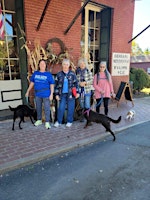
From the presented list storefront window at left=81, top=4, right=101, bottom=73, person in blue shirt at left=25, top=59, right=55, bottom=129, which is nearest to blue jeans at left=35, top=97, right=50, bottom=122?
person in blue shirt at left=25, top=59, right=55, bottom=129

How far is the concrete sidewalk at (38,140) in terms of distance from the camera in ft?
10.3

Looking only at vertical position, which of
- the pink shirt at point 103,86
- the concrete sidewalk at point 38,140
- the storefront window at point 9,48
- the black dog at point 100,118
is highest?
the storefront window at point 9,48

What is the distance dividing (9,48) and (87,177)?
4321mm

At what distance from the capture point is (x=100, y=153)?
3492 mm

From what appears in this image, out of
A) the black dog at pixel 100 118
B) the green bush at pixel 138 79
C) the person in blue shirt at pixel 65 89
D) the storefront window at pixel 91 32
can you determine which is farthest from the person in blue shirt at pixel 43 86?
the green bush at pixel 138 79

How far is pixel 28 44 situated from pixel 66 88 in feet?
5.81

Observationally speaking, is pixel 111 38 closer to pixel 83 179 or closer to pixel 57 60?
pixel 57 60

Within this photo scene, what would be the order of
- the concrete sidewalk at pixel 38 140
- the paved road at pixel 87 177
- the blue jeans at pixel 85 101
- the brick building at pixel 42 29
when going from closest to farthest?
the paved road at pixel 87 177
the concrete sidewalk at pixel 38 140
the blue jeans at pixel 85 101
the brick building at pixel 42 29

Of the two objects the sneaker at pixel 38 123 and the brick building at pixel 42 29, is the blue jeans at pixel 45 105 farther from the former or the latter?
the brick building at pixel 42 29

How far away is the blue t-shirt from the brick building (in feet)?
3.13

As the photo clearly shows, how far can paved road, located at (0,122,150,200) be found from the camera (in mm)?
2365

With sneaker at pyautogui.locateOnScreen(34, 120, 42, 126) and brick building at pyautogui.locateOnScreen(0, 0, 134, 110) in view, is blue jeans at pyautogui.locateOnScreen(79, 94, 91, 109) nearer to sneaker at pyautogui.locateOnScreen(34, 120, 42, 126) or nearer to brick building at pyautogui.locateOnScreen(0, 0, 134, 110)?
sneaker at pyautogui.locateOnScreen(34, 120, 42, 126)

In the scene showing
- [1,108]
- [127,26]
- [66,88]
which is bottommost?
[1,108]

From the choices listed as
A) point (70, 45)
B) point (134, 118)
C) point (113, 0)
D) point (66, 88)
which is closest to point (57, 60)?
point (70, 45)
